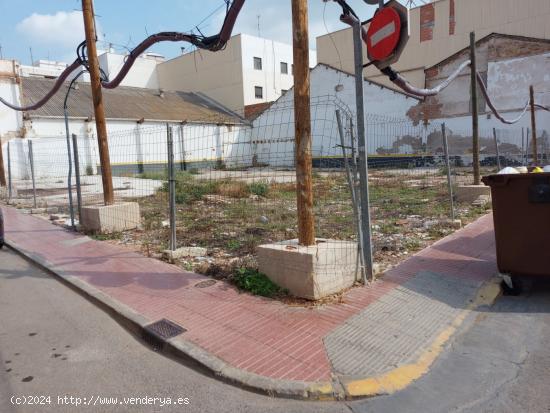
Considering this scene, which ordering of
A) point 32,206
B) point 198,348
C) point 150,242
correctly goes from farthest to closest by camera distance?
point 32,206
point 150,242
point 198,348

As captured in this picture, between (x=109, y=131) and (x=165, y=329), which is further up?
(x=109, y=131)

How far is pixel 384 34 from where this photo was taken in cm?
448

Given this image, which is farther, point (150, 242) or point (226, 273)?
point (150, 242)

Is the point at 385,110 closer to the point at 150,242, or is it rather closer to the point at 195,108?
the point at 195,108

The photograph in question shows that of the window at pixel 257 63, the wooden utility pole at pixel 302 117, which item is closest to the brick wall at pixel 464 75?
the window at pixel 257 63

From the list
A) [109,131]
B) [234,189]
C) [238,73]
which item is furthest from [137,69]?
[234,189]

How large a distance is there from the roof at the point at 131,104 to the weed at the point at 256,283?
20331mm

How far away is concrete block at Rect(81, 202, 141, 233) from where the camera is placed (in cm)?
873

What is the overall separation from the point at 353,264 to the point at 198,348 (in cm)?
222

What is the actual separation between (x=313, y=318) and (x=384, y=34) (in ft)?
10.1

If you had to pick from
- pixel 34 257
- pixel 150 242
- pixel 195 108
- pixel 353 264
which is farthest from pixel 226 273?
pixel 195 108

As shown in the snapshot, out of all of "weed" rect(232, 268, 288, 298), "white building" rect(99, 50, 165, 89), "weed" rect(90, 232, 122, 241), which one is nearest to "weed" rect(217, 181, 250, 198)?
"weed" rect(90, 232, 122, 241)

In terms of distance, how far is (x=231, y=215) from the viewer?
33.1 ft

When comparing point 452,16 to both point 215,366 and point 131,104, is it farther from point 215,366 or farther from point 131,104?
point 215,366
